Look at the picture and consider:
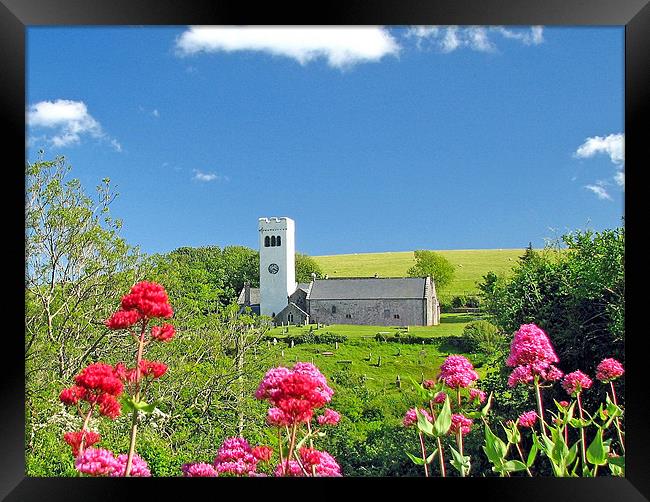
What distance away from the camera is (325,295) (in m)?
5.39

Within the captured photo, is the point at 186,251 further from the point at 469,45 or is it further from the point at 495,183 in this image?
the point at 469,45

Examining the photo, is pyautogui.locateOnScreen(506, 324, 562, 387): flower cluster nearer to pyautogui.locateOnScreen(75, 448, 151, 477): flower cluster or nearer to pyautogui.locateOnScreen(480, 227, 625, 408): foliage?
pyautogui.locateOnScreen(75, 448, 151, 477): flower cluster

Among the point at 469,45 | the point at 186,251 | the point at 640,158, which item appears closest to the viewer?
the point at 640,158

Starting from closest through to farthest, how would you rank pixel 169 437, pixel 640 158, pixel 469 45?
pixel 640 158 < pixel 169 437 < pixel 469 45

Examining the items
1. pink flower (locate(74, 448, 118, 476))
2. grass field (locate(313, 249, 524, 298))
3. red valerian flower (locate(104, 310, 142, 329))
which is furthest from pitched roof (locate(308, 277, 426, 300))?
red valerian flower (locate(104, 310, 142, 329))

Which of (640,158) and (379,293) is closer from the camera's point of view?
(640,158)

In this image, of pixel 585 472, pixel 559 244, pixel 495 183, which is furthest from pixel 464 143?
pixel 585 472

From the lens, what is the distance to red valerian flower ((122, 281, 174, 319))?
129 cm

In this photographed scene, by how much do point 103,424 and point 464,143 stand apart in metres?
4.66

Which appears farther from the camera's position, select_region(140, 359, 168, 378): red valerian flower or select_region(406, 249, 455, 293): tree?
select_region(406, 249, 455, 293): tree

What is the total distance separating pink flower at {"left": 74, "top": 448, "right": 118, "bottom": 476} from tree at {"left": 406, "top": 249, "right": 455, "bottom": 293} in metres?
4.35

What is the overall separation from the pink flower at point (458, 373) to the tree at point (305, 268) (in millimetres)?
3653

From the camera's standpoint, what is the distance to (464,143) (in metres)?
6.21
